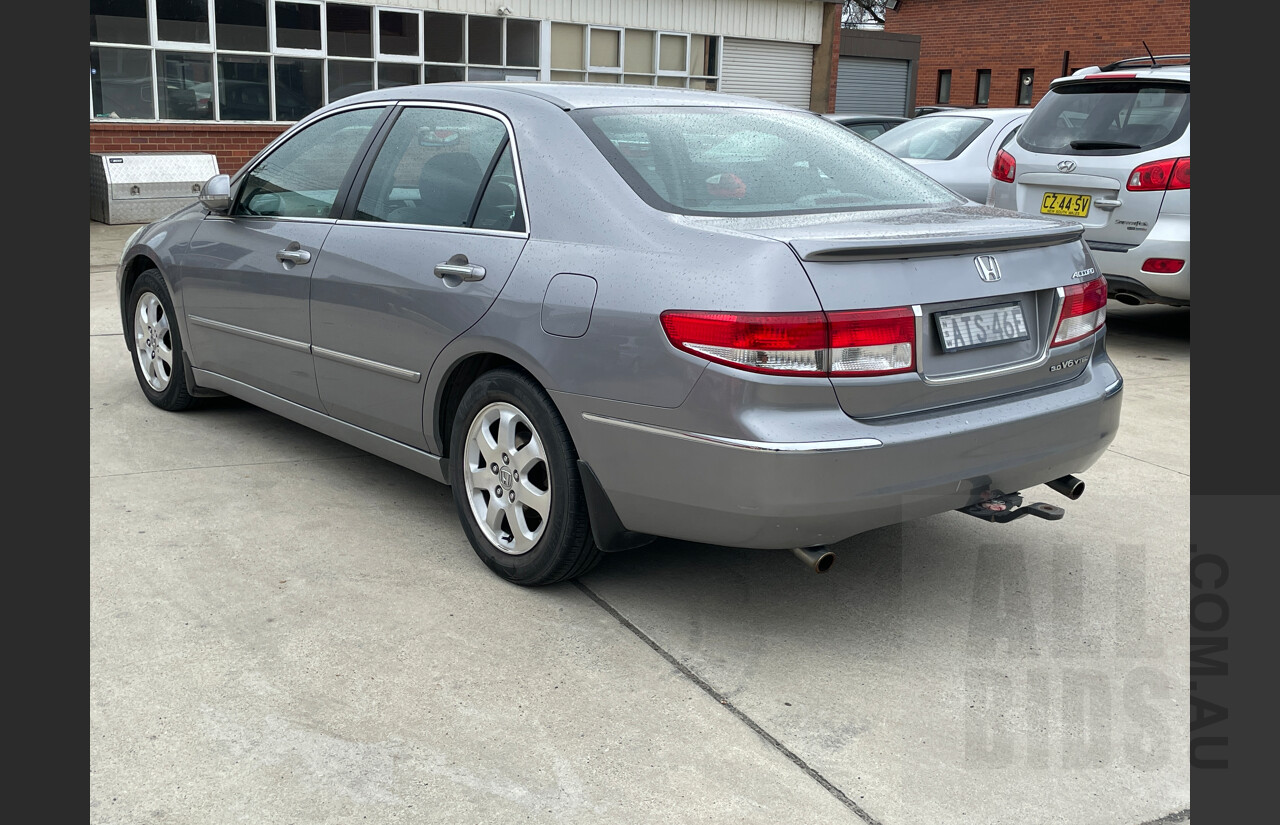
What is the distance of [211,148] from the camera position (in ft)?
53.6

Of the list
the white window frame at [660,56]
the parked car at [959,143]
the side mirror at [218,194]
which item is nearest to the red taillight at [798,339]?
the side mirror at [218,194]

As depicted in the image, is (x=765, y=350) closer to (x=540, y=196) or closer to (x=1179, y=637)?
(x=540, y=196)

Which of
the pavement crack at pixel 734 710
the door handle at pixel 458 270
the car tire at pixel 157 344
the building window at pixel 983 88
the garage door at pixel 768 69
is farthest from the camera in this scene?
the building window at pixel 983 88

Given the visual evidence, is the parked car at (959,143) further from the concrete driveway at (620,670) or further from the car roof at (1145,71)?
the concrete driveway at (620,670)

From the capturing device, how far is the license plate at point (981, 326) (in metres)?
3.21

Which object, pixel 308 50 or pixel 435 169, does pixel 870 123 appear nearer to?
pixel 435 169

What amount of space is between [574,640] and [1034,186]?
5.77 metres

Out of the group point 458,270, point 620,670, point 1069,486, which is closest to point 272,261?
point 458,270

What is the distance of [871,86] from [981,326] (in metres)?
24.7

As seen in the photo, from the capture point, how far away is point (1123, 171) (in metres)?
7.42

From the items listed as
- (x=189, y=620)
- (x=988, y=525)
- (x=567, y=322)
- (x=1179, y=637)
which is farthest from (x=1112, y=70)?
(x=189, y=620)

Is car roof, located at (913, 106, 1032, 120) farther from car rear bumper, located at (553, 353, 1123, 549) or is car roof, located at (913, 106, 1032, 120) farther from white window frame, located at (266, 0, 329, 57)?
white window frame, located at (266, 0, 329, 57)

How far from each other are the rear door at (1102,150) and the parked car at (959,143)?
1074mm

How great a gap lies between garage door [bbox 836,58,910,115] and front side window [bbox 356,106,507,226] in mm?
22606
